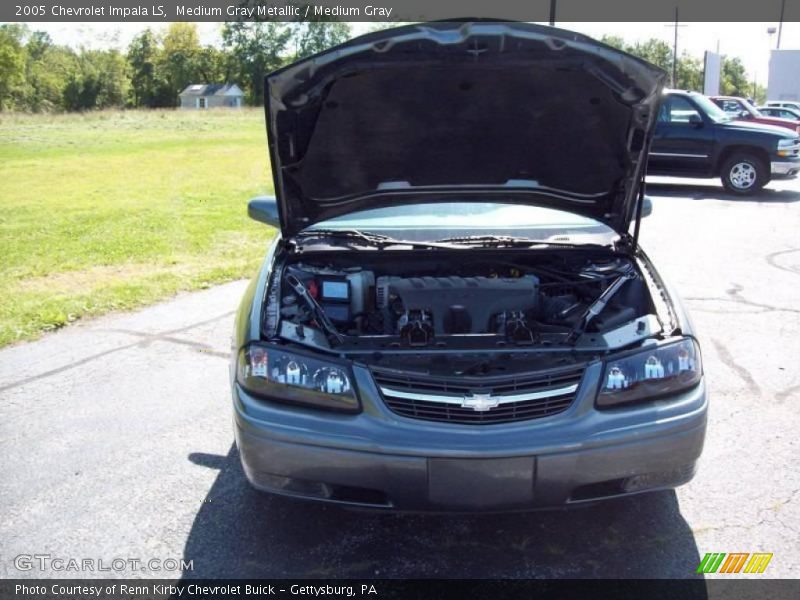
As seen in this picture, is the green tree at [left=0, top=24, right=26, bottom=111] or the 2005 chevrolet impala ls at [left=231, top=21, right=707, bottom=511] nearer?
the 2005 chevrolet impala ls at [left=231, top=21, right=707, bottom=511]

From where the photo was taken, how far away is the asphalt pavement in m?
2.94

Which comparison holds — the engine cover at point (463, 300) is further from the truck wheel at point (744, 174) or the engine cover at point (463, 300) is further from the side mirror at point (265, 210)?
the truck wheel at point (744, 174)

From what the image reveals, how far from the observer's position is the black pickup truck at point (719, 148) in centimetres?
1334

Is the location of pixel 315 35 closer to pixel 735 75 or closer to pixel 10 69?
pixel 10 69

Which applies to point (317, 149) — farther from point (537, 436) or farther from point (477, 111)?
point (537, 436)

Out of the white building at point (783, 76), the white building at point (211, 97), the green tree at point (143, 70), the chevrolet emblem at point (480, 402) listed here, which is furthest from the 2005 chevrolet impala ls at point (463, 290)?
the green tree at point (143, 70)

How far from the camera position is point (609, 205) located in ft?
13.3

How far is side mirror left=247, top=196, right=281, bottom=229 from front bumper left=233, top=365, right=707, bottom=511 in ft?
5.90

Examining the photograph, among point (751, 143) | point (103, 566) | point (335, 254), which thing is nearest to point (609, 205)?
point (335, 254)

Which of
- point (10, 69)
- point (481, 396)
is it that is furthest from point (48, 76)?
point (481, 396)

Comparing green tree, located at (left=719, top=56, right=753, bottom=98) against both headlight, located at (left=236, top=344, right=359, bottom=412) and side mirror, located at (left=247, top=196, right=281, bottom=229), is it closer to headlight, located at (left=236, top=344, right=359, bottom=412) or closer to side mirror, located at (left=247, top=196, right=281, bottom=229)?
side mirror, located at (left=247, top=196, right=281, bottom=229)

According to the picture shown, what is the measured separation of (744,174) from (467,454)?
41.9 feet

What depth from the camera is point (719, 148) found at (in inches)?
529

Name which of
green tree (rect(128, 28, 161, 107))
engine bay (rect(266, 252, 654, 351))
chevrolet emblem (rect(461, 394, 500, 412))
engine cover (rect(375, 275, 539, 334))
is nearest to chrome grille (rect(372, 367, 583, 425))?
chevrolet emblem (rect(461, 394, 500, 412))
